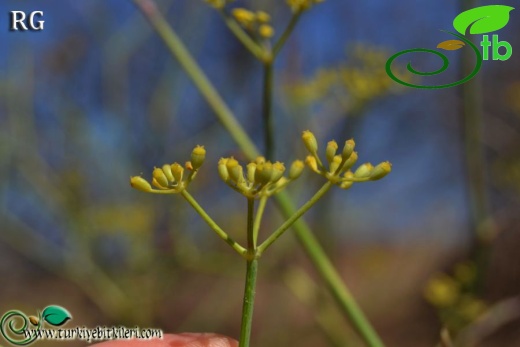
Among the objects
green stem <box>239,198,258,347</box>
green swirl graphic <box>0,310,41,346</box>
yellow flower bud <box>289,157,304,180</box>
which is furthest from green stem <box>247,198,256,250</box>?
green swirl graphic <box>0,310,41,346</box>

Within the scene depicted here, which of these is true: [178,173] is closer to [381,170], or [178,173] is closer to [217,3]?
[381,170]

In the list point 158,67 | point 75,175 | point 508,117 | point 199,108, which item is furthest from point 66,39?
point 508,117

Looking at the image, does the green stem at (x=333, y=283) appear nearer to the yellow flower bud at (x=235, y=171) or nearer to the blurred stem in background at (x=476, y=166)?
the yellow flower bud at (x=235, y=171)

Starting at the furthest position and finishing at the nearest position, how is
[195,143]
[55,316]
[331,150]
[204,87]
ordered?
1. [195,143]
2. [55,316]
3. [204,87]
4. [331,150]

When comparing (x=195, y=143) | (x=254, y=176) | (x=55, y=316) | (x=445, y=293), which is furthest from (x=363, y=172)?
(x=195, y=143)

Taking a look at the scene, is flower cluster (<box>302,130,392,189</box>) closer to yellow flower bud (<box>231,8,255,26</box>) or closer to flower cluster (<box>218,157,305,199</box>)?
flower cluster (<box>218,157,305,199</box>)

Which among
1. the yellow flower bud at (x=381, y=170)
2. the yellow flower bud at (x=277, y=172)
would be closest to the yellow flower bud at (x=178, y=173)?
the yellow flower bud at (x=277, y=172)
